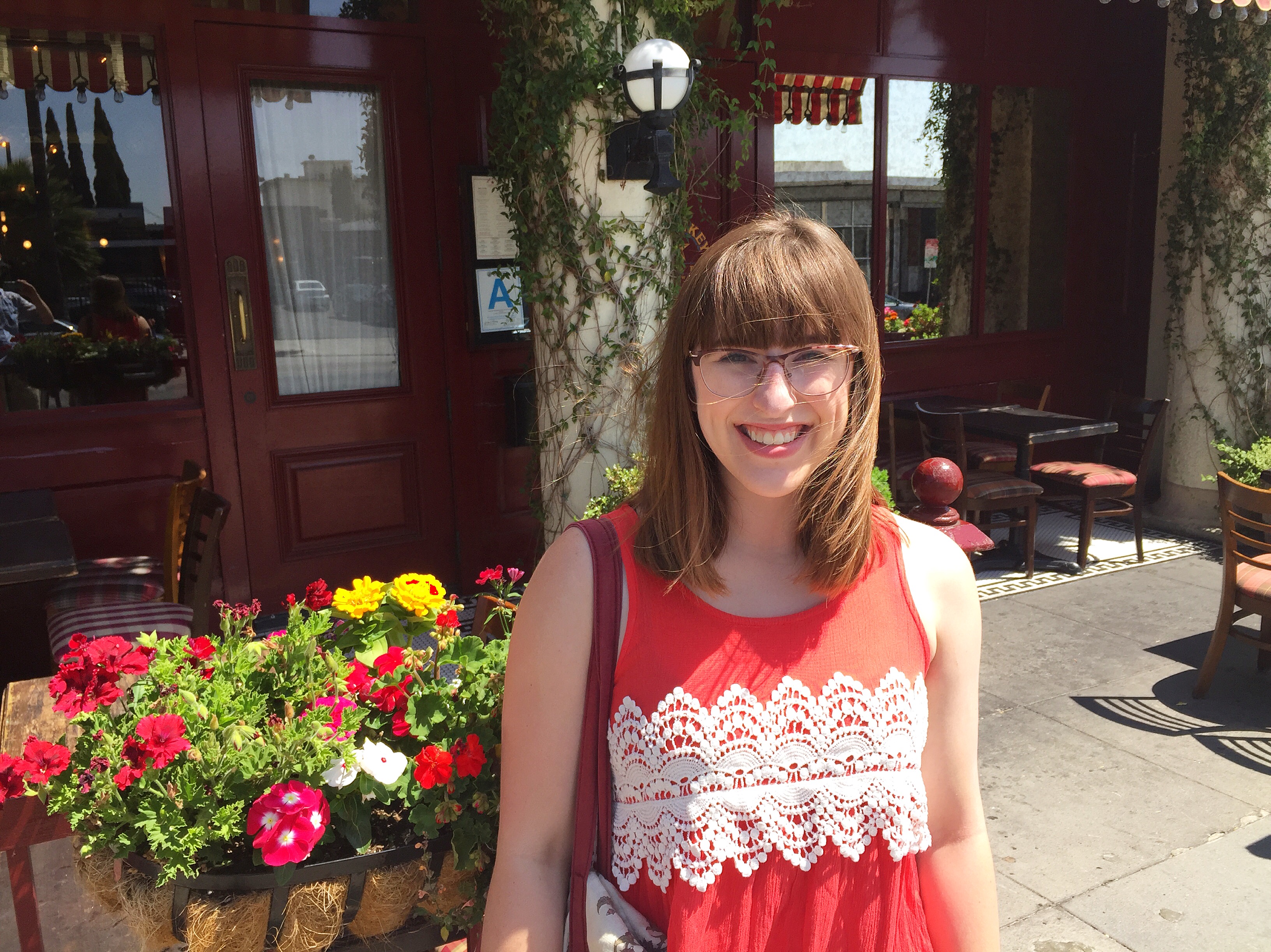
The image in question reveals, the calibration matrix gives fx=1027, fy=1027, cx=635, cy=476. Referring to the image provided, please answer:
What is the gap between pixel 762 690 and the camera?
133cm

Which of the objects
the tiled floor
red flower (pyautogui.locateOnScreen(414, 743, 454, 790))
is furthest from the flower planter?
the tiled floor

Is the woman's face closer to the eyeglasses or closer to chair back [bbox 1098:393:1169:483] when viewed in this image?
the eyeglasses

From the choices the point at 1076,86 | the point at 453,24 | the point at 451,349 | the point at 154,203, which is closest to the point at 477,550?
the point at 451,349

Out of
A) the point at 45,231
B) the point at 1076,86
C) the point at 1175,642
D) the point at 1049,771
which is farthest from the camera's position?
the point at 1076,86

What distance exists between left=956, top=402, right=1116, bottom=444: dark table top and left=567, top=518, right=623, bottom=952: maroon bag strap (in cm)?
534

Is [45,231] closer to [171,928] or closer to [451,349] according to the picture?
[451,349]

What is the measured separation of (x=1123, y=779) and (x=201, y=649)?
340 centimetres

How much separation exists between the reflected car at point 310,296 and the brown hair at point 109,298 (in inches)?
30.1

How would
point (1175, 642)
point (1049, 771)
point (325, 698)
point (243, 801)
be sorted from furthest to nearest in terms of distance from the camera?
1. point (1175, 642)
2. point (1049, 771)
3. point (325, 698)
4. point (243, 801)

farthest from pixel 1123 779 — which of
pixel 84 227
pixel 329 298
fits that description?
pixel 84 227

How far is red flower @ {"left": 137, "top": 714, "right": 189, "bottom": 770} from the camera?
1.55 meters

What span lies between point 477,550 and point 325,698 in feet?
13.4

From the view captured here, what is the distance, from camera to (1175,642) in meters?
5.14

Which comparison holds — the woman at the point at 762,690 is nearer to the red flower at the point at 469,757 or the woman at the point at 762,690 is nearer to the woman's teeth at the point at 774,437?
the woman's teeth at the point at 774,437
